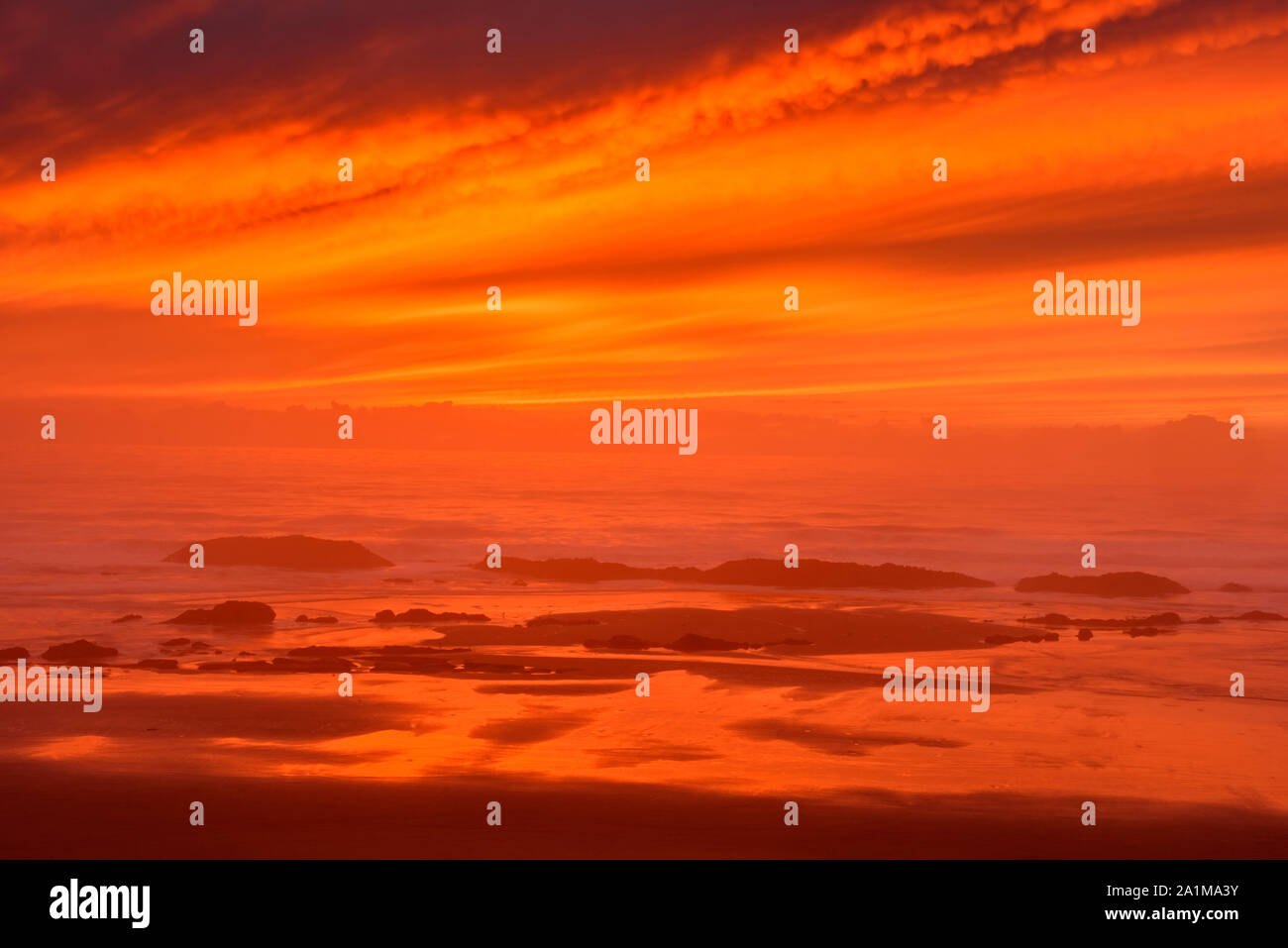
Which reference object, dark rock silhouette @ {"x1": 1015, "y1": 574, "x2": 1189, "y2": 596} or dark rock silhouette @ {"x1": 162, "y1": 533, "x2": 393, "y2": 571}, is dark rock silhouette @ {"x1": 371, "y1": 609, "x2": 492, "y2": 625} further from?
dark rock silhouette @ {"x1": 1015, "y1": 574, "x2": 1189, "y2": 596}

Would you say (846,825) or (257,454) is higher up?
(257,454)

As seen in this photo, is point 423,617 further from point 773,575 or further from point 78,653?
point 773,575

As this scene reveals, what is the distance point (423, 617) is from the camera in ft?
128

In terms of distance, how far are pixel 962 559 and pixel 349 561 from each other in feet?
115

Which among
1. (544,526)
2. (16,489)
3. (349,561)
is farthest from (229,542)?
(16,489)

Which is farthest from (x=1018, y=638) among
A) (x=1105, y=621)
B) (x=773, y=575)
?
(x=773, y=575)

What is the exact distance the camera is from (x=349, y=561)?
59250 millimetres

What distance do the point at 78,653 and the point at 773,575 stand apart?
92.0 feet

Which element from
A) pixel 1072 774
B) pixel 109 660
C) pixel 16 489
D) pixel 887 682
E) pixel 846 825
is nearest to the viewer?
pixel 846 825

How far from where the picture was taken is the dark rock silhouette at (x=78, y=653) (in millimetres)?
30441

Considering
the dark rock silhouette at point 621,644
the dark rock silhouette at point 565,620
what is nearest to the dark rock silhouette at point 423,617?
the dark rock silhouette at point 565,620

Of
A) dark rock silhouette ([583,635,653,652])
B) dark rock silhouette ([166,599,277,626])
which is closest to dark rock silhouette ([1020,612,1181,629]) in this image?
dark rock silhouette ([583,635,653,652])

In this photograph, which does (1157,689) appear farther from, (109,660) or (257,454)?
(257,454)
